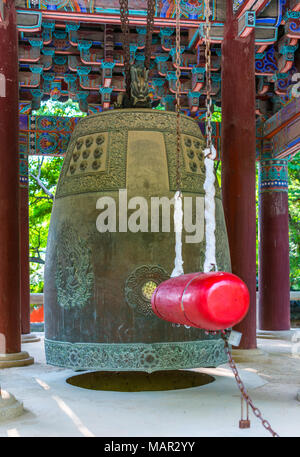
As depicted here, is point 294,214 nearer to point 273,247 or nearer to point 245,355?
point 273,247

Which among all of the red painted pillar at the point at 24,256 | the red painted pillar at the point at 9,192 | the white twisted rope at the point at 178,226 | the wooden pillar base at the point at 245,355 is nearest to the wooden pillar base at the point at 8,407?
the white twisted rope at the point at 178,226

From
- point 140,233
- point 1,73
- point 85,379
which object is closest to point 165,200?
point 140,233

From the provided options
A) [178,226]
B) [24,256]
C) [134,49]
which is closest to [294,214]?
[134,49]

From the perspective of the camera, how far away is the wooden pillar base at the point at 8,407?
3975 mm

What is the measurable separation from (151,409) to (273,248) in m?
6.56

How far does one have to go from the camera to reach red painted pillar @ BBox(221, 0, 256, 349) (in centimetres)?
716

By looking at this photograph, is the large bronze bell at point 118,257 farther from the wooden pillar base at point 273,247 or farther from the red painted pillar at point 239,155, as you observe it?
the wooden pillar base at point 273,247

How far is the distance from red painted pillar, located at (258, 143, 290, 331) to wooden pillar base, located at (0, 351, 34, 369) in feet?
15.7

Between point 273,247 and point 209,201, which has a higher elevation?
point 209,201

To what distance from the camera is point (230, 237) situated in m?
7.17

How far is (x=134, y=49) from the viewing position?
8750 mm

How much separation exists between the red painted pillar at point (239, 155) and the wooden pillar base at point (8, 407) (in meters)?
3.61

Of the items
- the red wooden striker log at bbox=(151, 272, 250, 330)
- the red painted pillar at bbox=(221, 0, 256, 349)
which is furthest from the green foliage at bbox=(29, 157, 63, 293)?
the red wooden striker log at bbox=(151, 272, 250, 330)

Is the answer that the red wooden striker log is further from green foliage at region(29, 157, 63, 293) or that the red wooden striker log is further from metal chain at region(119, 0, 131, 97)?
green foliage at region(29, 157, 63, 293)
